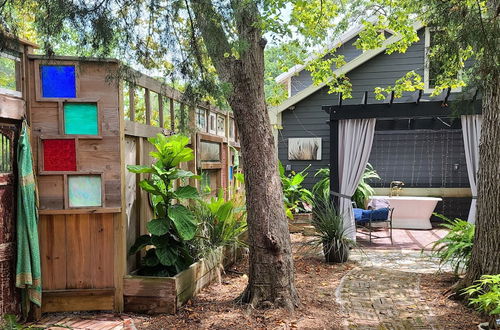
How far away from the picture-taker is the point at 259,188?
414 cm

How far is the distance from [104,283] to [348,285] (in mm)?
2877

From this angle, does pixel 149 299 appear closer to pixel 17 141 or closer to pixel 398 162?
pixel 17 141

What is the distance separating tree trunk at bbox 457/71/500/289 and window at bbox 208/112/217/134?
13.1 ft

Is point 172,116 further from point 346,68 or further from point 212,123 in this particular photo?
point 346,68

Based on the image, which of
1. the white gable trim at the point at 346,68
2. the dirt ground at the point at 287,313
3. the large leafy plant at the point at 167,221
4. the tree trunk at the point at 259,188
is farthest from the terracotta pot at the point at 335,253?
the white gable trim at the point at 346,68

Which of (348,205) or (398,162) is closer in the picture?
(348,205)

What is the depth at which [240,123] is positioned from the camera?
4.13 meters

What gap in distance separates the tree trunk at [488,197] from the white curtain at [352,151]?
3.01 meters

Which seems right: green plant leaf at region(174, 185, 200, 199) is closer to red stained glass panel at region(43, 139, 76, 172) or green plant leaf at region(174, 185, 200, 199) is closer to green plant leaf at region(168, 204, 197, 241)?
green plant leaf at region(168, 204, 197, 241)

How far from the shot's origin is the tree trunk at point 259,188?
13.3ft

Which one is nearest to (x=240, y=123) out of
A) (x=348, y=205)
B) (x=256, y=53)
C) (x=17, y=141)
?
(x=256, y=53)

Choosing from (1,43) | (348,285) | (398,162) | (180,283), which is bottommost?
(348,285)

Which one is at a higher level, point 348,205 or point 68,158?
point 68,158

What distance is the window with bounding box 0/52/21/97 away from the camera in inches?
144
